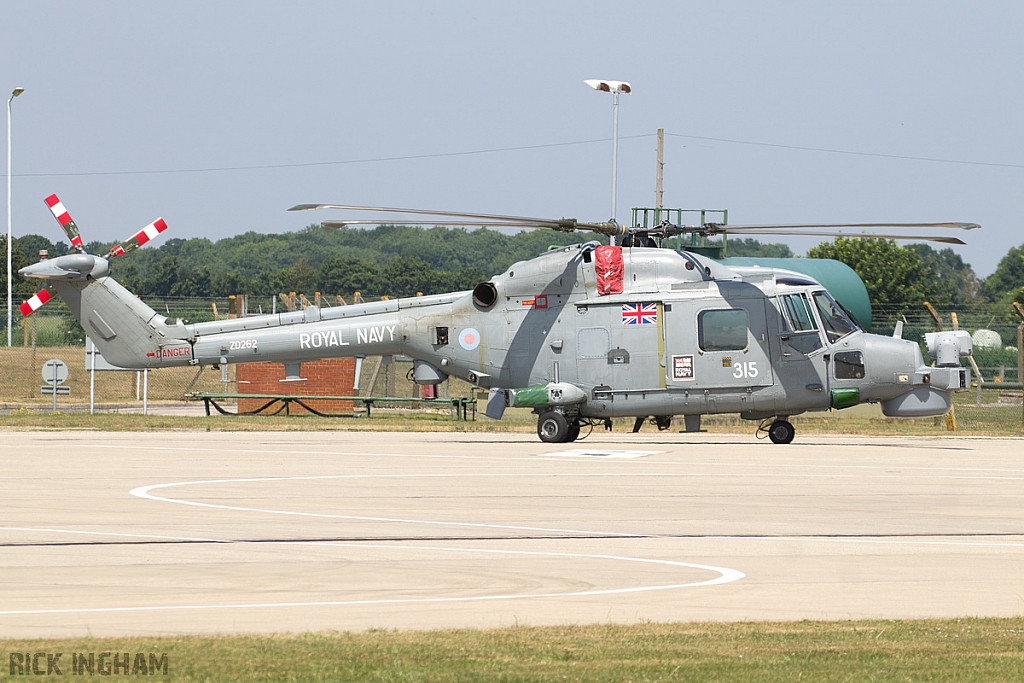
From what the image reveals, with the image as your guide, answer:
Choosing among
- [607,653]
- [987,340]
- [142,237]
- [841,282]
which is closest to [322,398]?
[142,237]

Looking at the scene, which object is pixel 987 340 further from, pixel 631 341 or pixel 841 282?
pixel 631 341

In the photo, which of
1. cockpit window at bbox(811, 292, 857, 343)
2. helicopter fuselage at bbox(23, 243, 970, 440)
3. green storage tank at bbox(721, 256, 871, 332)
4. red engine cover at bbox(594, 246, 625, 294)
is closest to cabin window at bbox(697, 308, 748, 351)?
helicopter fuselage at bbox(23, 243, 970, 440)

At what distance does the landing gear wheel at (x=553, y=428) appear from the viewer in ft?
81.7

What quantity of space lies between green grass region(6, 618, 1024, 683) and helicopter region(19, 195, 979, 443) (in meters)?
15.2

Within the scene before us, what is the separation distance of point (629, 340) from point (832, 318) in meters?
4.02

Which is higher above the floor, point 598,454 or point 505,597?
point 505,597

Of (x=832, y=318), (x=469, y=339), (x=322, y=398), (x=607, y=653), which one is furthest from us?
(x=322, y=398)

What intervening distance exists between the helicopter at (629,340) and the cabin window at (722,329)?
3 centimetres

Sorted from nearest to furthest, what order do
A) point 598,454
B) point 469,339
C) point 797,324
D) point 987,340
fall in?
1. point 598,454
2. point 797,324
3. point 469,339
4. point 987,340

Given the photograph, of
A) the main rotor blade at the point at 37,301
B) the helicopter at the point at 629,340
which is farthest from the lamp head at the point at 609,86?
the main rotor blade at the point at 37,301

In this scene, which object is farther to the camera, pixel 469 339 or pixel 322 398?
pixel 322 398

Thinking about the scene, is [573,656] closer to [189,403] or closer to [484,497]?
[484,497]

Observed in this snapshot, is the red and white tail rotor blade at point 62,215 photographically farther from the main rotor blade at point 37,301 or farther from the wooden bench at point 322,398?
the wooden bench at point 322,398

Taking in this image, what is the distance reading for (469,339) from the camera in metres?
25.6
